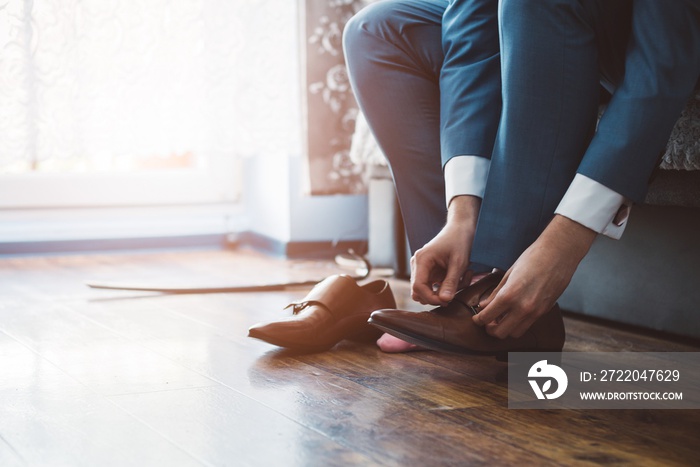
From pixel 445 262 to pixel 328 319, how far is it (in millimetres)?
235

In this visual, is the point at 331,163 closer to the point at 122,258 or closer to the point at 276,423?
the point at 122,258

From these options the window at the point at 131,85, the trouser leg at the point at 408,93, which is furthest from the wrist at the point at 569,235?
the window at the point at 131,85

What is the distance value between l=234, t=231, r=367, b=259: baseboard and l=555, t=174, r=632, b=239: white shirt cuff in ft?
4.93

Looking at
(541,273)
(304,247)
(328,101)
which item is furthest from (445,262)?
(304,247)

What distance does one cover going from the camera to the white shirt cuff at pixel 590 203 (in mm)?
910

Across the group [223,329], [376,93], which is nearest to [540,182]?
[376,93]

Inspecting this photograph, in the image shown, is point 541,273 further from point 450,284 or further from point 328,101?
point 328,101

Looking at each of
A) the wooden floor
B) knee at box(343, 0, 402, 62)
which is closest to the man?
the wooden floor

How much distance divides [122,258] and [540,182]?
1.63m

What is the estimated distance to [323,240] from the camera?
2486 mm

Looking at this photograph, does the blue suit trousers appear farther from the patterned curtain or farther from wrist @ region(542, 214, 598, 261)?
the patterned curtain

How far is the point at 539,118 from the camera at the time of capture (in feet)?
3.12

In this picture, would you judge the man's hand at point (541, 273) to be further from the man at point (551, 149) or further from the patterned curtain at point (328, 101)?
the patterned curtain at point (328, 101)

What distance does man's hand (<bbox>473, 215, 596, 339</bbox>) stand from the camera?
35.9 inches
